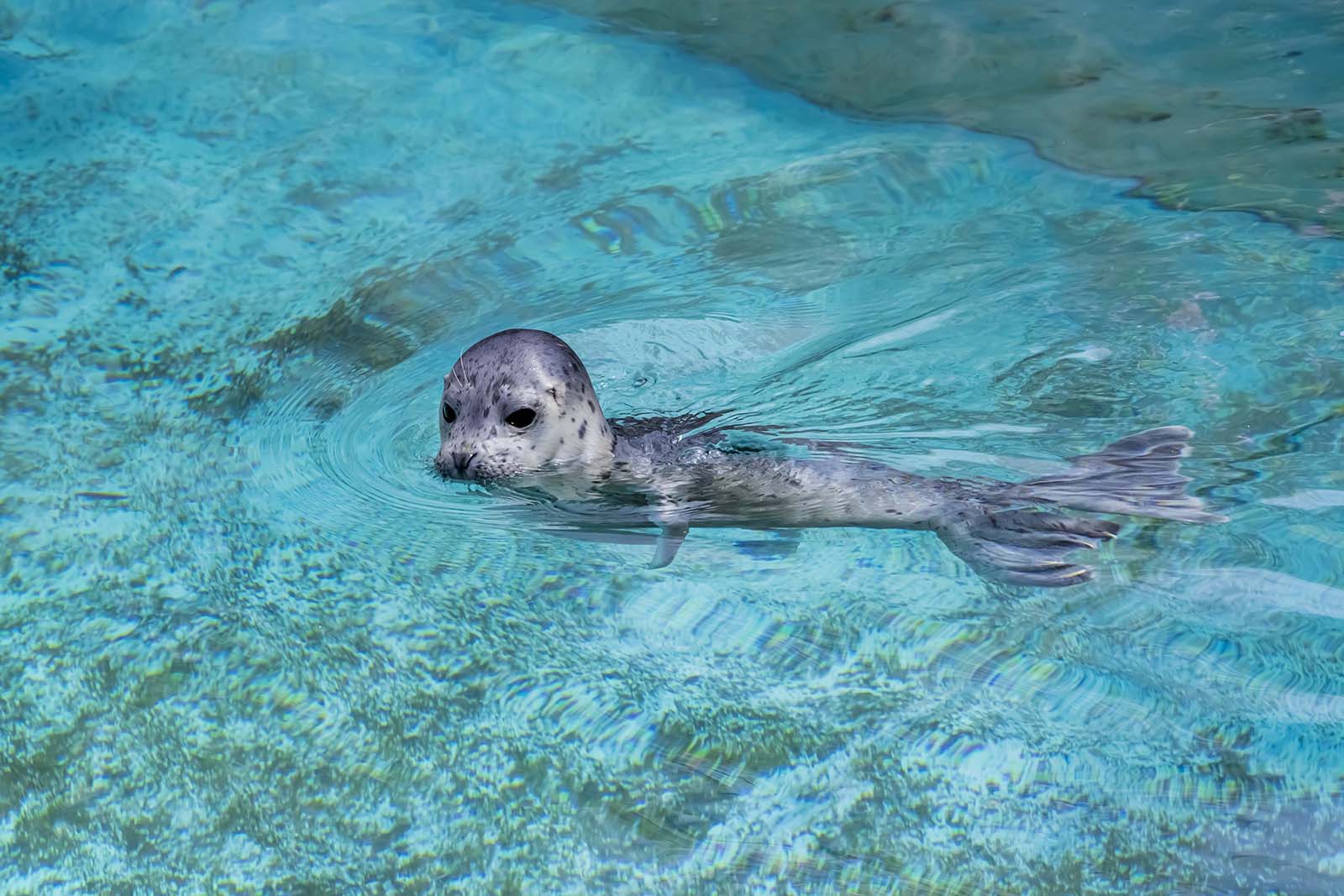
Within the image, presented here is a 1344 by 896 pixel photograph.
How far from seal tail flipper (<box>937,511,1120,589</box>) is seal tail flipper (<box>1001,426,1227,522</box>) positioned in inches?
3.6

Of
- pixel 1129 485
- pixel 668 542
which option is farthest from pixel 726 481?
pixel 1129 485

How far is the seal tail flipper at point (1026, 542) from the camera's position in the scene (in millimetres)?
3441

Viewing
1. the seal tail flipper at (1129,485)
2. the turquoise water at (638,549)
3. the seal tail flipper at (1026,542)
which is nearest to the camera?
the turquoise water at (638,549)

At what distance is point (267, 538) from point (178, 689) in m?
0.67

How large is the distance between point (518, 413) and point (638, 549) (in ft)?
1.75

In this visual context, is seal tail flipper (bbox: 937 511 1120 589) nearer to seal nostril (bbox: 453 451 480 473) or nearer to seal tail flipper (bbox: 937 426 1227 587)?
seal tail flipper (bbox: 937 426 1227 587)

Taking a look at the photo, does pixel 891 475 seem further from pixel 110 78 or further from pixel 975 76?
pixel 110 78

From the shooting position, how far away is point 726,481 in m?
3.75

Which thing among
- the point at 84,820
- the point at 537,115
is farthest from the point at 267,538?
the point at 537,115

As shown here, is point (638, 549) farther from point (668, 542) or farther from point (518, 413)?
point (518, 413)

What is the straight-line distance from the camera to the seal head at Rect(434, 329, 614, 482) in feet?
11.5

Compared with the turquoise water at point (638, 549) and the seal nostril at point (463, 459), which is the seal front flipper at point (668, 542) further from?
the seal nostril at point (463, 459)

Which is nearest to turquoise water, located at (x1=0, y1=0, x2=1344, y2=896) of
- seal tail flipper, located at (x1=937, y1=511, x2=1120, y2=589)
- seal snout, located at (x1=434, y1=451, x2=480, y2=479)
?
seal tail flipper, located at (x1=937, y1=511, x2=1120, y2=589)

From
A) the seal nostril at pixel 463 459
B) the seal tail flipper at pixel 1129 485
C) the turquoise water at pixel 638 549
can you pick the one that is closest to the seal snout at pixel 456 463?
the seal nostril at pixel 463 459
